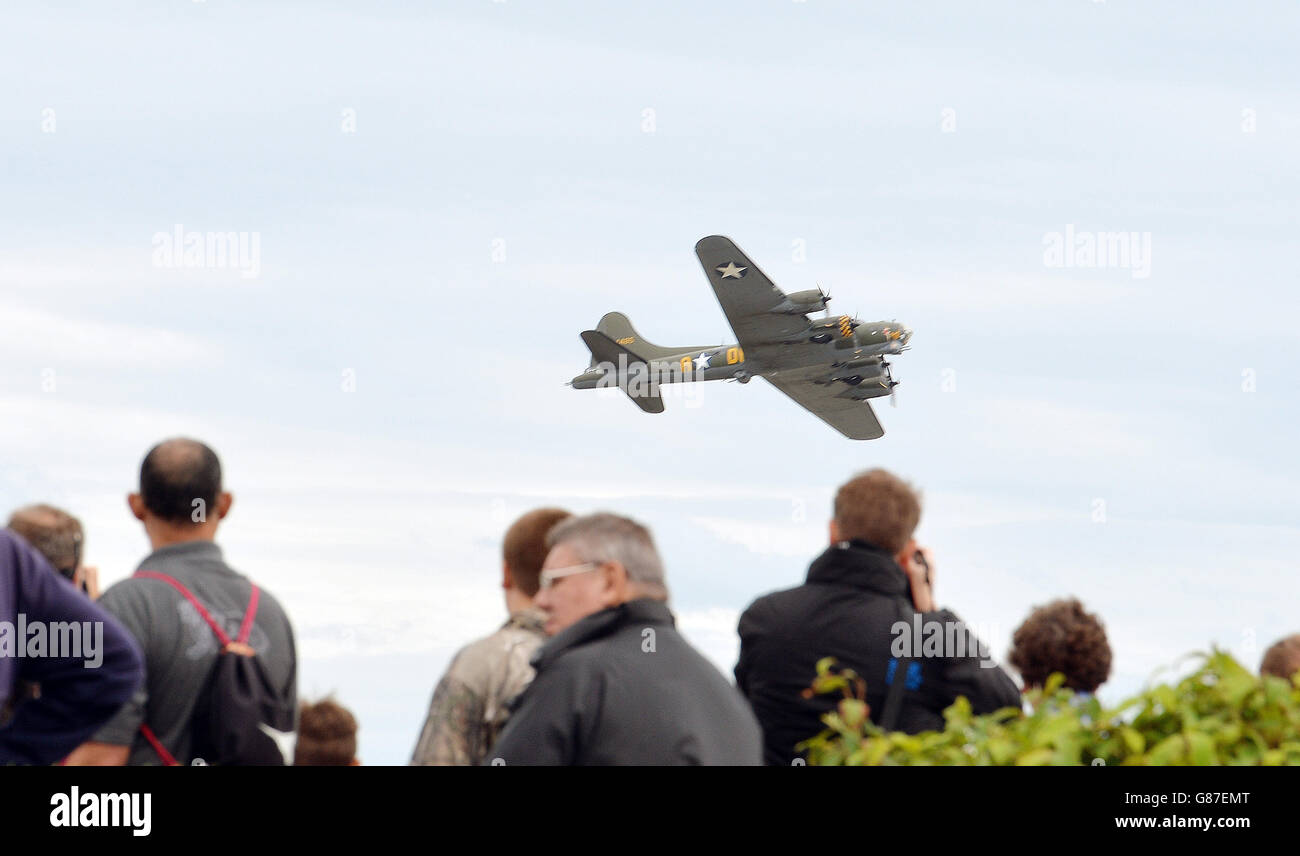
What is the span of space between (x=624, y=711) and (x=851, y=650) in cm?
232

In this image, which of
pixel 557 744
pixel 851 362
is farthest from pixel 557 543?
pixel 851 362

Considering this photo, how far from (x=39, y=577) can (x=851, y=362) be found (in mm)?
30254

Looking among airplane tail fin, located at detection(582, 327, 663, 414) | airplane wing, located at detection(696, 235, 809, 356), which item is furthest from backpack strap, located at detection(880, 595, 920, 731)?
airplane tail fin, located at detection(582, 327, 663, 414)

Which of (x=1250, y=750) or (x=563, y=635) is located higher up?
(x=563, y=635)

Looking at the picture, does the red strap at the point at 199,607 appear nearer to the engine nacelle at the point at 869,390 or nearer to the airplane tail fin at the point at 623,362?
the engine nacelle at the point at 869,390

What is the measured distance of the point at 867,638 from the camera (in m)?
6.84

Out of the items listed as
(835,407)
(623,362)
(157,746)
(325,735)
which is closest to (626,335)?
(623,362)

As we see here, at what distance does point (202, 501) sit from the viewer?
6.73m

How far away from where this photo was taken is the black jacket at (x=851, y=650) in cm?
673

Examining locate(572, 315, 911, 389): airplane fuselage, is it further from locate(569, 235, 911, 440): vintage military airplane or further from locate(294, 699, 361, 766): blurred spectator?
locate(294, 699, 361, 766): blurred spectator

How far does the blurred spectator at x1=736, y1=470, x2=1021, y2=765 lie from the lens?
673 cm

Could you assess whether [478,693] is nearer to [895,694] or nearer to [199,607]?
[199,607]

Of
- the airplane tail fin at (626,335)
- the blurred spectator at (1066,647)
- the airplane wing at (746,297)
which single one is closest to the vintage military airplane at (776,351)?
the airplane wing at (746,297)
